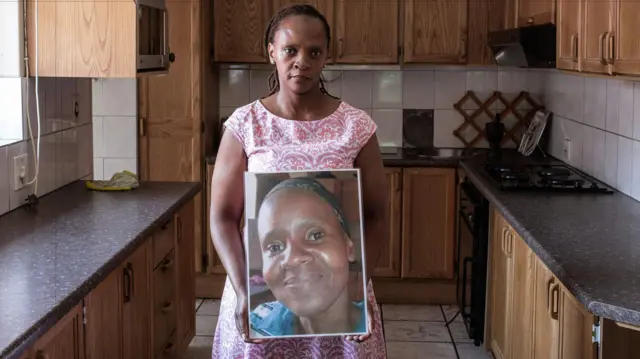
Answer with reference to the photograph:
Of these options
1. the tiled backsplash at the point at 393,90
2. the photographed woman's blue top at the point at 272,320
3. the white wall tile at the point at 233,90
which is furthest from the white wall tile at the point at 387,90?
the photographed woman's blue top at the point at 272,320

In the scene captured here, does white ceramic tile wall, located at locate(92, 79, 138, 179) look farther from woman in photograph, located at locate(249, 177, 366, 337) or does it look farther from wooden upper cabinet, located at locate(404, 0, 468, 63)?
woman in photograph, located at locate(249, 177, 366, 337)

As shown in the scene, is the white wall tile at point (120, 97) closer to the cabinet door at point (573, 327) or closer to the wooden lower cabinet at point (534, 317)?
the wooden lower cabinet at point (534, 317)

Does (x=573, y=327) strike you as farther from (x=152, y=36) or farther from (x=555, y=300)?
(x=152, y=36)

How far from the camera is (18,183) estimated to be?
290cm

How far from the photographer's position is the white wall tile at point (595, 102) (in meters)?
3.65

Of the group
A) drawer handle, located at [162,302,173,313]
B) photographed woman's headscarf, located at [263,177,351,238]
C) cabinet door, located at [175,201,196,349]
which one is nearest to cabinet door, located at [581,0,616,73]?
photographed woman's headscarf, located at [263,177,351,238]

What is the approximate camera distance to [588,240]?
→ 2.56 meters

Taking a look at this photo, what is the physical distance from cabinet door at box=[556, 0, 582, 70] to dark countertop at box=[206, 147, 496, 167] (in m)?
1.14

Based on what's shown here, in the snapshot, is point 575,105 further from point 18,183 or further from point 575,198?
point 18,183

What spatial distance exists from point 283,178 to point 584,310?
0.89 m

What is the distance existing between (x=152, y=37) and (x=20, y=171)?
2.22 feet

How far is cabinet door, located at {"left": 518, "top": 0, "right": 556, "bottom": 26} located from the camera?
141 inches

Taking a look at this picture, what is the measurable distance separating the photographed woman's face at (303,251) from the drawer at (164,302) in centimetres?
134

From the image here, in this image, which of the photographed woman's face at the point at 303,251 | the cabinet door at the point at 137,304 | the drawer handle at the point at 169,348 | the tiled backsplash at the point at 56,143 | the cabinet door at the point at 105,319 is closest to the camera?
the photographed woman's face at the point at 303,251
